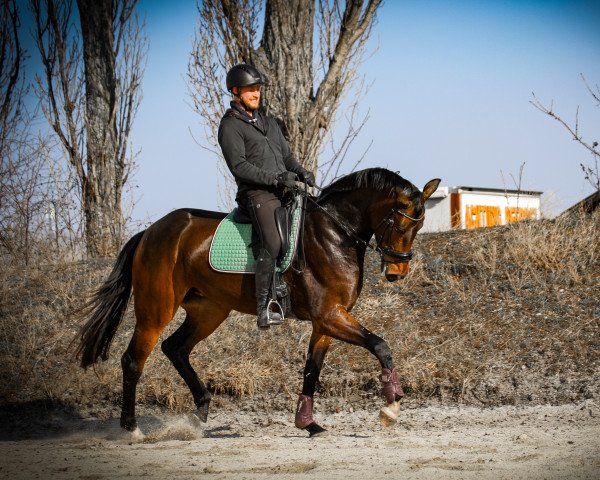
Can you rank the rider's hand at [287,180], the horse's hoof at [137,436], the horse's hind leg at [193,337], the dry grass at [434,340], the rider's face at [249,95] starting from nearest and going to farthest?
the rider's hand at [287,180]
the rider's face at [249,95]
the horse's hoof at [137,436]
the horse's hind leg at [193,337]
the dry grass at [434,340]

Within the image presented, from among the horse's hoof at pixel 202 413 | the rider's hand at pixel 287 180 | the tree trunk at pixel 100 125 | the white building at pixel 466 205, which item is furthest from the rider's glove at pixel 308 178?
the white building at pixel 466 205

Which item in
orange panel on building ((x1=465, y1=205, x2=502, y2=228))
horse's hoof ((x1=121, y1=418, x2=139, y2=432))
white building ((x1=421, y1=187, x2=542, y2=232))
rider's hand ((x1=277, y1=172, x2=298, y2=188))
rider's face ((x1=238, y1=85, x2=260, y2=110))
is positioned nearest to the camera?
rider's hand ((x1=277, y1=172, x2=298, y2=188))

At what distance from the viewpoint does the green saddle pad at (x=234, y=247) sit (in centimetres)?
707

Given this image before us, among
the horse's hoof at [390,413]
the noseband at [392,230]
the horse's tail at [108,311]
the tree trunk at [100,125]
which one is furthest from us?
the tree trunk at [100,125]

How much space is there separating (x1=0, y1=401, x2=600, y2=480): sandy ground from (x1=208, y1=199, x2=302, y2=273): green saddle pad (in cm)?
155

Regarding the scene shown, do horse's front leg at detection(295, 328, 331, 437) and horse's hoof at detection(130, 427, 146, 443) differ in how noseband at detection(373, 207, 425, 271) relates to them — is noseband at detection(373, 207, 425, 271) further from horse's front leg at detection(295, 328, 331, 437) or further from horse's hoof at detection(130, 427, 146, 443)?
horse's hoof at detection(130, 427, 146, 443)

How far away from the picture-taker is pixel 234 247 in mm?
7164

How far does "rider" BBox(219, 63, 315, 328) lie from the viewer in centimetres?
681

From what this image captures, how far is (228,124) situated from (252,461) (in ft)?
9.61

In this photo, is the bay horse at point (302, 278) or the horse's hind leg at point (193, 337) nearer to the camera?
the bay horse at point (302, 278)

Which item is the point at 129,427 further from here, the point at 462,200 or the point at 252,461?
the point at 462,200

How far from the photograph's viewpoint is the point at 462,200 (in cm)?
1862

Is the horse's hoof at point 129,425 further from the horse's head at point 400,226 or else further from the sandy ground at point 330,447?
the horse's head at point 400,226

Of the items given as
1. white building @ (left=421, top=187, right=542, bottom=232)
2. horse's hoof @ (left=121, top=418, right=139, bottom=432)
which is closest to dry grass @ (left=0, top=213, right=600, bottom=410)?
horse's hoof @ (left=121, top=418, right=139, bottom=432)
